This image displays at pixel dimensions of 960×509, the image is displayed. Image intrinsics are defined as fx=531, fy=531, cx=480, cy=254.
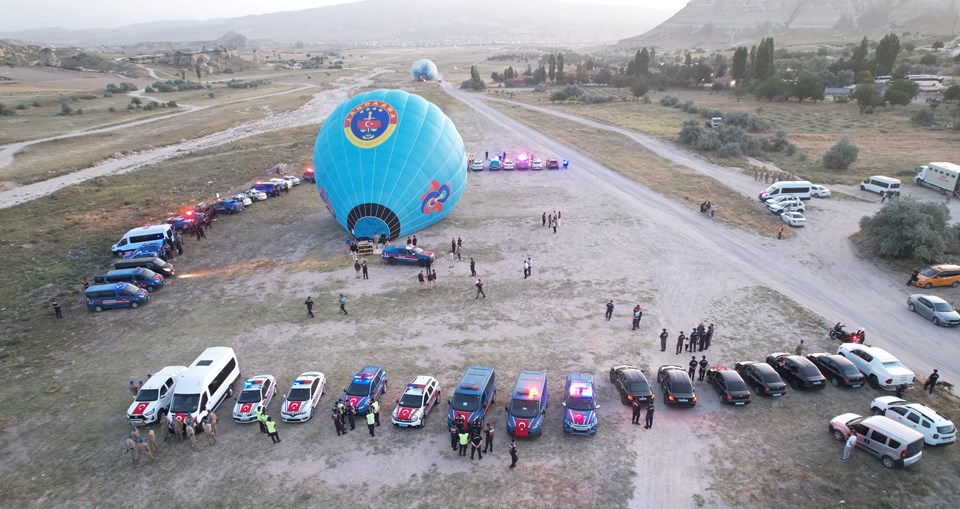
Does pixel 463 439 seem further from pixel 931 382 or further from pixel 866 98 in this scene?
pixel 866 98

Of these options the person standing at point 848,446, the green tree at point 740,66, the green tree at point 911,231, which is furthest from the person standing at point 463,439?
the green tree at point 740,66

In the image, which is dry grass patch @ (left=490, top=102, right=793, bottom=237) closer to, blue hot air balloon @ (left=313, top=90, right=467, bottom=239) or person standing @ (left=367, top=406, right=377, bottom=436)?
blue hot air balloon @ (left=313, top=90, right=467, bottom=239)

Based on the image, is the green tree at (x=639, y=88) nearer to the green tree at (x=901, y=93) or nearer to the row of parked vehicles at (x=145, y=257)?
the green tree at (x=901, y=93)

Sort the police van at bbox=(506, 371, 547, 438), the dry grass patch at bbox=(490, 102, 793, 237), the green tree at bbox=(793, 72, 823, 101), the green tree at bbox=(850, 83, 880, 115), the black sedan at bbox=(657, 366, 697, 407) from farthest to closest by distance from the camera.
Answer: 1. the green tree at bbox=(793, 72, 823, 101)
2. the green tree at bbox=(850, 83, 880, 115)
3. the dry grass patch at bbox=(490, 102, 793, 237)
4. the black sedan at bbox=(657, 366, 697, 407)
5. the police van at bbox=(506, 371, 547, 438)

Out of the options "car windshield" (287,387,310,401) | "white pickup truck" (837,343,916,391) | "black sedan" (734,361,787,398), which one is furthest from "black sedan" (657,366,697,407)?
"car windshield" (287,387,310,401)

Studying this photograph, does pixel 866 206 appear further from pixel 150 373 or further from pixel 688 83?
pixel 688 83

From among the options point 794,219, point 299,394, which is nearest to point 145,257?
point 299,394
